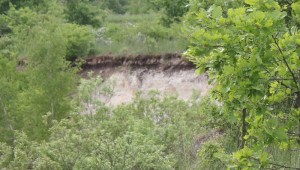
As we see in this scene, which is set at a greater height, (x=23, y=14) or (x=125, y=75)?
(x=23, y=14)

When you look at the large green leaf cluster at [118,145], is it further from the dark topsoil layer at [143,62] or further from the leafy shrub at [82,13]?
the leafy shrub at [82,13]

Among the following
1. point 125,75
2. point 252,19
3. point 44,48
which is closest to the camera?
point 252,19

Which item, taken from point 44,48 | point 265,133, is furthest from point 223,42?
point 44,48

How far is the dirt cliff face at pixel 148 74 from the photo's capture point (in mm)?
18297

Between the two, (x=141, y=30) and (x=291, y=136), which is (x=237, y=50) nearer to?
(x=291, y=136)

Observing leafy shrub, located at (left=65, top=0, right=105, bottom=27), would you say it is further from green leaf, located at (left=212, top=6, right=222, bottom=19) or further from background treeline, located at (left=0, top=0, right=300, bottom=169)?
green leaf, located at (left=212, top=6, right=222, bottom=19)

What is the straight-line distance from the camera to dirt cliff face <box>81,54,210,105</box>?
1830 centimetres

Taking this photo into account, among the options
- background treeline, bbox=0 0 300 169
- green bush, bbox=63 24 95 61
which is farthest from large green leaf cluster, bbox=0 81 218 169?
green bush, bbox=63 24 95 61

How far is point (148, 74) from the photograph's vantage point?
19672mm

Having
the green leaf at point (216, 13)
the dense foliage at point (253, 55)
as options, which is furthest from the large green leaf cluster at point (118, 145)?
the green leaf at point (216, 13)

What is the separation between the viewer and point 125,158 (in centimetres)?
784

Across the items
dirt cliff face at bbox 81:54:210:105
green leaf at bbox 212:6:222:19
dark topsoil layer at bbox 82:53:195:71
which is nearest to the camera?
green leaf at bbox 212:6:222:19

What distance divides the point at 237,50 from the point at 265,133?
2.12 feet

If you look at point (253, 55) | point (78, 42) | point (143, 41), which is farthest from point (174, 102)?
point (78, 42)
